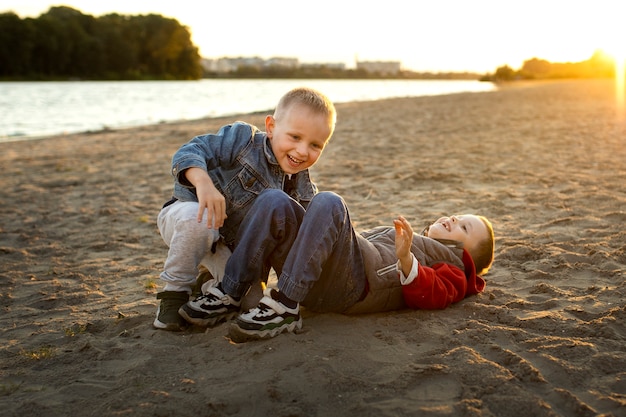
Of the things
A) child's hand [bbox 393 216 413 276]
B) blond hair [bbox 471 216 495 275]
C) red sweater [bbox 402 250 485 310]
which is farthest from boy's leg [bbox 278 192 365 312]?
blond hair [bbox 471 216 495 275]

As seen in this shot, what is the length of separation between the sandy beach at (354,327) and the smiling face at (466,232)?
30cm

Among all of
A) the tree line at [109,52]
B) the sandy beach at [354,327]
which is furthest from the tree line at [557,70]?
the sandy beach at [354,327]

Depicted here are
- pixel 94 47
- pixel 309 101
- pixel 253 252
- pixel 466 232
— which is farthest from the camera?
pixel 94 47

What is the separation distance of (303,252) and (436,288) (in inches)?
28.4

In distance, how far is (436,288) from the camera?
2701 millimetres

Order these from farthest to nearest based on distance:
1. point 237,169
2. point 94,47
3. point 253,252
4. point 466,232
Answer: point 94,47, point 466,232, point 237,169, point 253,252

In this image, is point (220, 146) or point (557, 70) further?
point (557, 70)

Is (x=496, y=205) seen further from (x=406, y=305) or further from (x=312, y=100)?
(x=312, y=100)

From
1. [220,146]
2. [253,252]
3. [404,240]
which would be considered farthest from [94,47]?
[404,240]

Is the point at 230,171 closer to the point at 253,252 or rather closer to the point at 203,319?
the point at 253,252

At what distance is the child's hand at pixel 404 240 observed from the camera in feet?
7.97

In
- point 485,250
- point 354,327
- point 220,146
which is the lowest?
point 354,327

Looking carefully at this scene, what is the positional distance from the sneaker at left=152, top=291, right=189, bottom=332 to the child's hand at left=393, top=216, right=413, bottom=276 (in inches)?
41.9

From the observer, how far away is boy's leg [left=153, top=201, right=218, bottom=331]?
8.64ft
